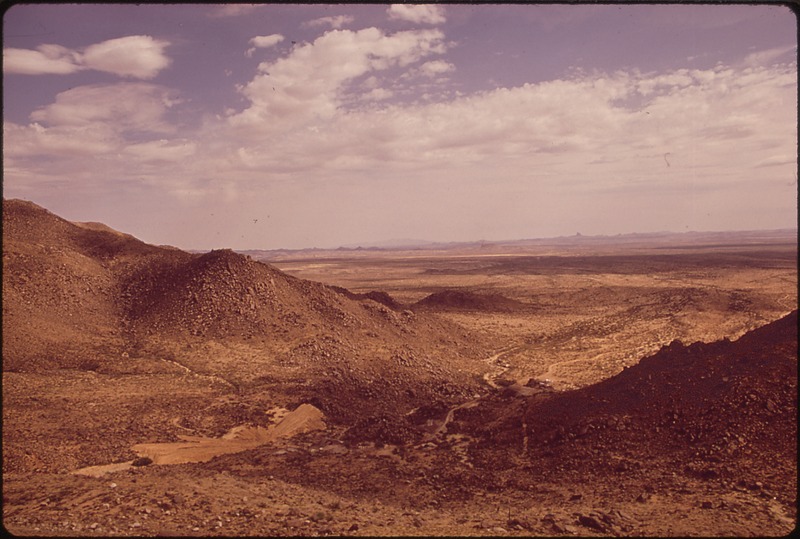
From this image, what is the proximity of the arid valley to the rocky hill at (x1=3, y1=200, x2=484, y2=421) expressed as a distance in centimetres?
11

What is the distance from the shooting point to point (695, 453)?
1025 centimetres

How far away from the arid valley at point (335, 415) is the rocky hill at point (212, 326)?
107 millimetres

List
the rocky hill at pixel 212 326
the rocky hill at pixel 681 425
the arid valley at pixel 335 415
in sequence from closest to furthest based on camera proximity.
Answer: the arid valley at pixel 335 415
the rocky hill at pixel 681 425
the rocky hill at pixel 212 326

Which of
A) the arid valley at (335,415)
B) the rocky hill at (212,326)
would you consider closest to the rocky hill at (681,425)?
the arid valley at (335,415)

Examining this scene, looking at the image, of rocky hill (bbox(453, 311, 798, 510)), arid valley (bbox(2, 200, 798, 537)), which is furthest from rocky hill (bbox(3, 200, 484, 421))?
rocky hill (bbox(453, 311, 798, 510))

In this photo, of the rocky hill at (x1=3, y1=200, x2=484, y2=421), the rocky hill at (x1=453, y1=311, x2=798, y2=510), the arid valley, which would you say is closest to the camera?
the arid valley

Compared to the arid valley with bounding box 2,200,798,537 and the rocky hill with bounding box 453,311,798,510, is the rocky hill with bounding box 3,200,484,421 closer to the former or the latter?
the arid valley with bounding box 2,200,798,537

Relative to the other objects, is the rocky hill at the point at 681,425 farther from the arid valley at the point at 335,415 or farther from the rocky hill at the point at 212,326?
the rocky hill at the point at 212,326

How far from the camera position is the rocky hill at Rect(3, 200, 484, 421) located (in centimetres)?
1872

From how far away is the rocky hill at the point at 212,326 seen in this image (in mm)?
18719

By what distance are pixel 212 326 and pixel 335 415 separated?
924 cm

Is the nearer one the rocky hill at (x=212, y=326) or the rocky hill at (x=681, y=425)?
the rocky hill at (x=681, y=425)

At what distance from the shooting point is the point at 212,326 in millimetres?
22469

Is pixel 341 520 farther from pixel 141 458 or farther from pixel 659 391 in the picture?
pixel 659 391
